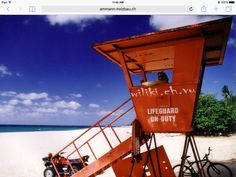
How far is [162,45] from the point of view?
449 cm

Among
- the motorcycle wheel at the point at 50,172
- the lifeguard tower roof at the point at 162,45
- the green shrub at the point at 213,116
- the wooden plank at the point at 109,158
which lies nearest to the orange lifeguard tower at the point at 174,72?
the lifeguard tower roof at the point at 162,45

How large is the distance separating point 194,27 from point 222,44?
1160 mm

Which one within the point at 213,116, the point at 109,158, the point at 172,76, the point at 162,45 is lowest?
the point at 109,158

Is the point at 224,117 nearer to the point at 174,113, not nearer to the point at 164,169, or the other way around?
the point at 164,169

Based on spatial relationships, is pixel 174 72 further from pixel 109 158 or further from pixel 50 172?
pixel 50 172

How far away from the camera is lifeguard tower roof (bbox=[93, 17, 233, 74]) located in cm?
415

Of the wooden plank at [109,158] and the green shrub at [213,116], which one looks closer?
the wooden plank at [109,158]

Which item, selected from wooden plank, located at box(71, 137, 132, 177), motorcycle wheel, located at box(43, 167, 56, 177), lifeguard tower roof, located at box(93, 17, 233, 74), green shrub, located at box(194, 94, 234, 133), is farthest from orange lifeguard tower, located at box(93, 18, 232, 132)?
green shrub, located at box(194, 94, 234, 133)

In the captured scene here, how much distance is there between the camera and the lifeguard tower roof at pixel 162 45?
415 centimetres

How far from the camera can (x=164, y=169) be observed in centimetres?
570

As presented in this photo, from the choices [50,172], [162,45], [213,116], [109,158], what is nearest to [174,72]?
[162,45]

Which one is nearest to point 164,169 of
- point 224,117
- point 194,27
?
point 194,27

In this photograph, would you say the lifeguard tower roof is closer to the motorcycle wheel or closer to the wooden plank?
the wooden plank

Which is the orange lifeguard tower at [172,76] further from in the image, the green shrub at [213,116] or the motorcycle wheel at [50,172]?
the green shrub at [213,116]
